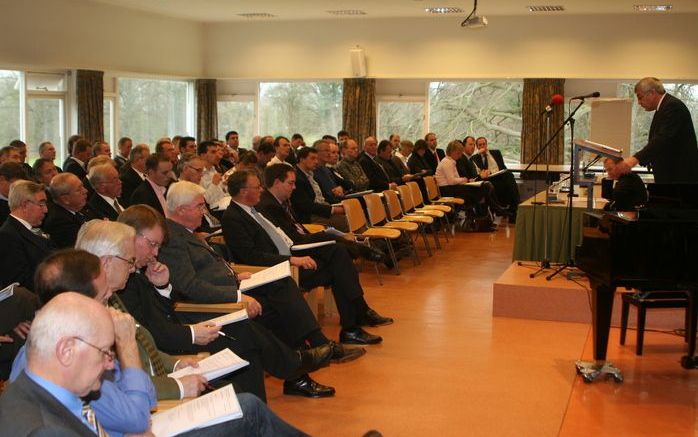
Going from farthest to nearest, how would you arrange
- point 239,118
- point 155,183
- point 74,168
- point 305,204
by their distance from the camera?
point 239,118, point 74,168, point 305,204, point 155,183

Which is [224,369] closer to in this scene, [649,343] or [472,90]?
[649,343]

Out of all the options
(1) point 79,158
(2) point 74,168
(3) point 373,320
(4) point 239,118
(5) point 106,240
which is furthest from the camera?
(4) point 239,118

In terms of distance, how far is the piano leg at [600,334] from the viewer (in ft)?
16.5

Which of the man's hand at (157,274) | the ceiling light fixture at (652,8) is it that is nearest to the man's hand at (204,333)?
the man's hand at (157,274)

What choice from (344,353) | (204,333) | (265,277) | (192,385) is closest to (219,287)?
(265,277)

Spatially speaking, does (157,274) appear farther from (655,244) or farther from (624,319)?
(624,319)

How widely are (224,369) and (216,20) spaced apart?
14.1 m

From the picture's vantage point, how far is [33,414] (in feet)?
6.34

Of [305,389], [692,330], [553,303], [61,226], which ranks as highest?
[61,226]

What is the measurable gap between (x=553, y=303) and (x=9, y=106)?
354 inches

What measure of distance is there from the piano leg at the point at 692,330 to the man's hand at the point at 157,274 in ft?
10.1

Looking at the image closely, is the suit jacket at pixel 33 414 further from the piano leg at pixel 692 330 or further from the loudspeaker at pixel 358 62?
the loudspeaker at pixel 358 62

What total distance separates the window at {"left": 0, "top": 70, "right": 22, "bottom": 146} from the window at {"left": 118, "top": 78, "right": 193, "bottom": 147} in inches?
92.6

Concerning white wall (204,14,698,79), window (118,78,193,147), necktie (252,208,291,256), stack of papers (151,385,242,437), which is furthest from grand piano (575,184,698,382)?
window (118,78,193,147)
